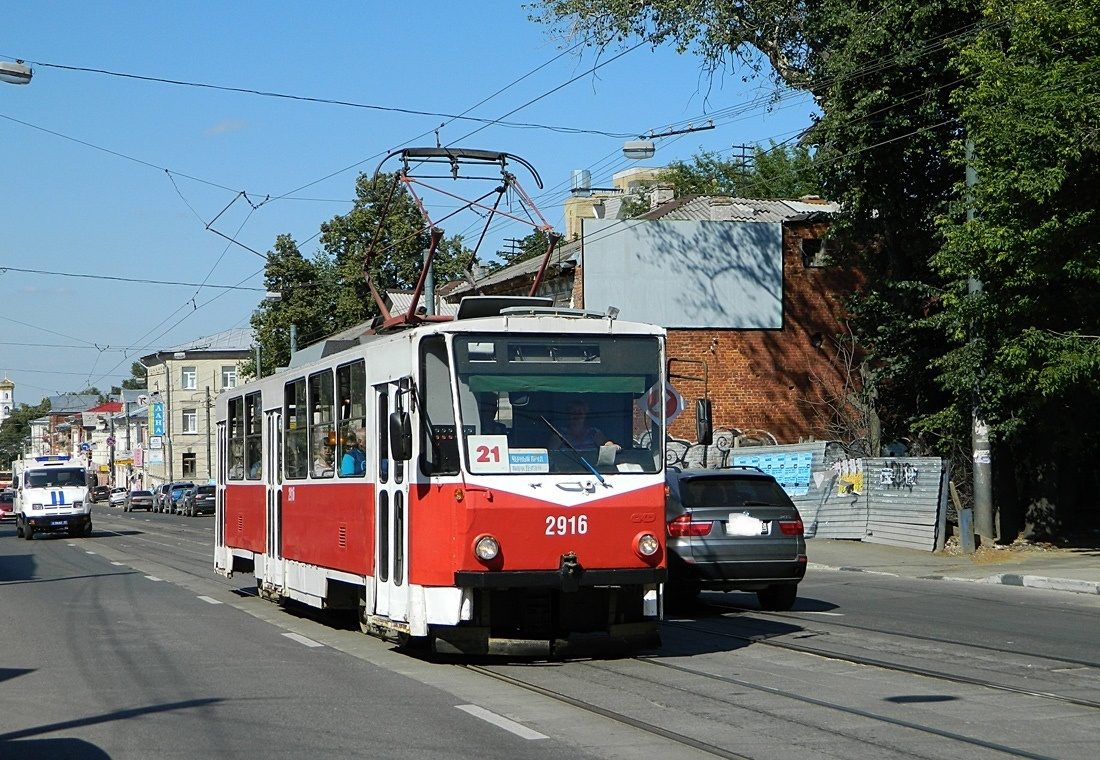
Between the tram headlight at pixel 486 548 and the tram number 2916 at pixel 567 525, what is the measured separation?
464 millimetres

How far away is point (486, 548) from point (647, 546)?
1.41 metres

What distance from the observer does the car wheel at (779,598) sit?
1563 centimetres

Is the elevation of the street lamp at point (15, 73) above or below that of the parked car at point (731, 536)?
above

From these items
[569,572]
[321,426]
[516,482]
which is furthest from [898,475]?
[516,482]

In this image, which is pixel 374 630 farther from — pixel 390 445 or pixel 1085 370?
pixel 1085 370

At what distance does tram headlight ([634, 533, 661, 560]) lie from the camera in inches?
432

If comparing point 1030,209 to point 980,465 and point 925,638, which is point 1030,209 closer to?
point 980,465

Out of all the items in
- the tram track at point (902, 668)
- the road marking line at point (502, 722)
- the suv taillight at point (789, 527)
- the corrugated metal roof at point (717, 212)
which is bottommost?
the tram track at point (902, 668)

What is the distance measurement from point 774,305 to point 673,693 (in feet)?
98.9

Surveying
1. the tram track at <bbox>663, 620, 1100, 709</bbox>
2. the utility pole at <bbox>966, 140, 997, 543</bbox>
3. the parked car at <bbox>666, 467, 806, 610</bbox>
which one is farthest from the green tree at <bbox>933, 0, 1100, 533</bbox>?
the tram track at <bbox>663, 620, 1100, 709</bbox>

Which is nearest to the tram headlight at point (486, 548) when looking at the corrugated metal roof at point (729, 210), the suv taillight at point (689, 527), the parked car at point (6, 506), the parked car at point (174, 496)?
the suv taillight at point (689, 527)

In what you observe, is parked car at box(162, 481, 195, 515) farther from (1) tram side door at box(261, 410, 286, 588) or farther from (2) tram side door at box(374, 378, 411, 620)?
(2) tram side door at box(374, 378, 411, 620)

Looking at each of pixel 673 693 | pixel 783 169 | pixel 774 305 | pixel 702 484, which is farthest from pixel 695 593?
pixel 783 169

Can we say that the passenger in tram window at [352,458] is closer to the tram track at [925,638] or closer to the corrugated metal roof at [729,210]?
the tram track at [925,638]
